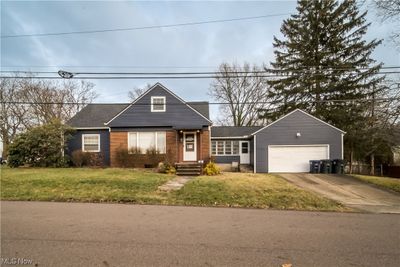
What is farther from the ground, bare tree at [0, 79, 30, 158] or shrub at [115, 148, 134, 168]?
bare tree at [0, 79, 30, 158]

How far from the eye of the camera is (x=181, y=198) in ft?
34.6

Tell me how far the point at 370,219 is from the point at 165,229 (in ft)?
18.5

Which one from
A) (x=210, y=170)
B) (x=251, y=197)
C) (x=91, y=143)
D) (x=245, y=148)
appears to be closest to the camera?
(x=251, y=197)

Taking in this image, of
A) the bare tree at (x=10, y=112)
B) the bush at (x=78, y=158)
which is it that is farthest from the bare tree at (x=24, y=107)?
Result: the bush at (x=78, y=158)

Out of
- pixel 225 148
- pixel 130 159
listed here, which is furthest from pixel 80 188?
pixel 225 148

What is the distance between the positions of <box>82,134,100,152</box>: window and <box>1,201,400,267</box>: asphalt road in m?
13.1

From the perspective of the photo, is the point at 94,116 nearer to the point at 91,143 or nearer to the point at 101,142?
the point at 91,143

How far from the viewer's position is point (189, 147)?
2078 cm

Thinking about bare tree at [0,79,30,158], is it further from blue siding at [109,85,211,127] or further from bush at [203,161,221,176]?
bush at [203,161,221,176]

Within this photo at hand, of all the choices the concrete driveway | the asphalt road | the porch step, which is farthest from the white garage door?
the asphalt road

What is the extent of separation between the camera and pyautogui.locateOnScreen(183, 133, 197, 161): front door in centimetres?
2066

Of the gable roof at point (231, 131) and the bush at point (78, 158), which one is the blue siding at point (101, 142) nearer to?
the bush at point (78, 158)

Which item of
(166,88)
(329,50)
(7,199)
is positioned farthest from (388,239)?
(329,50)

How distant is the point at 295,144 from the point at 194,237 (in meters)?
17.4
